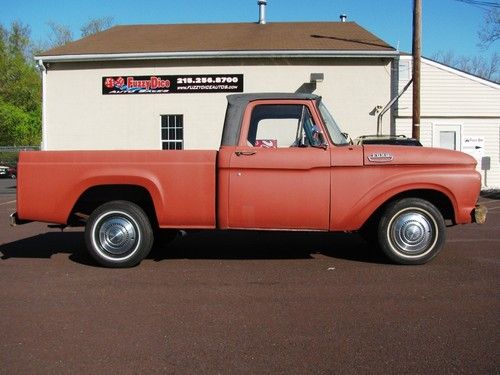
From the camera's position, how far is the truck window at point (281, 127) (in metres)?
6.27

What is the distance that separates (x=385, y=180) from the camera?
6164 mm

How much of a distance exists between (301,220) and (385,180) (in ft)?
3.43

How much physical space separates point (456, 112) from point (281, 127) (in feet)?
Answer: 47.8

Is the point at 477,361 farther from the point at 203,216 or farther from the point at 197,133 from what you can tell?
the point at 197,133

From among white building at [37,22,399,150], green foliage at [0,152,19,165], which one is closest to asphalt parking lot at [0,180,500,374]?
white building at [37,22,399,150]

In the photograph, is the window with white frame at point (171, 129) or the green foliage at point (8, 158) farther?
the green foliage at point (8, 158)

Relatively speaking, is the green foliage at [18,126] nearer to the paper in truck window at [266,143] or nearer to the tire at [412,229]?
the paper in truck window at [266,143]

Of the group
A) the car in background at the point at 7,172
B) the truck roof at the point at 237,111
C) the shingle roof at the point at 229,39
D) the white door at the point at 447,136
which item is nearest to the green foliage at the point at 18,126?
the car in background at the point at 7,172

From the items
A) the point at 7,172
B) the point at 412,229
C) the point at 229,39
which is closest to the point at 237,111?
the point at 412,229

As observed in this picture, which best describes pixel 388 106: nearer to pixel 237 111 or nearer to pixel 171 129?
pixel 171 129

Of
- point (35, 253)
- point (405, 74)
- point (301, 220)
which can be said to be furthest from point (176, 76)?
point (301, 220)

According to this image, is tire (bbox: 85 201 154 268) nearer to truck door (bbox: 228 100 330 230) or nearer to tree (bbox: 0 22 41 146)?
truck door (bbox: 228 100 330 230)

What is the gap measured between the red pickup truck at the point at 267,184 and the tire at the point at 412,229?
12mm

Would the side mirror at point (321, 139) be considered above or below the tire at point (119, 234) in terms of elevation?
above
